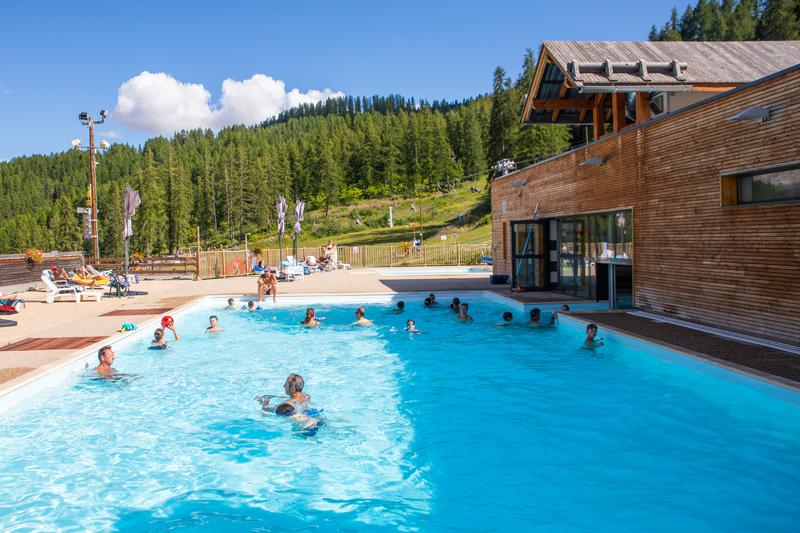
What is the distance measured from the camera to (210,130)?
144 metres

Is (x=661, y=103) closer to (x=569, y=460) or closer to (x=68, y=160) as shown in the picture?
(x=569, y=460)

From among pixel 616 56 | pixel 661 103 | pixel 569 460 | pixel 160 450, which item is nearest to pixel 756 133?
pixel 569 460

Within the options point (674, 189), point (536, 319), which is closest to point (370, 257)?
point (536, 319)

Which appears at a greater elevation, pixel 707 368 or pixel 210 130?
pixel 210 130

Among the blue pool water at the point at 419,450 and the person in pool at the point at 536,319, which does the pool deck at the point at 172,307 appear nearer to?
the blue pool water at the point at 419,450

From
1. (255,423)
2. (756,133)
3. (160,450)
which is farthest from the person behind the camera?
(756,133)

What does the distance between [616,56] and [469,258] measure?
708 inches

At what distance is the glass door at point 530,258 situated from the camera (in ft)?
55.4

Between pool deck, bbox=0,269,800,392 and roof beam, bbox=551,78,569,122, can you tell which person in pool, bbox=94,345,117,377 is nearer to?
pool deck, bbox=0,269,800,392

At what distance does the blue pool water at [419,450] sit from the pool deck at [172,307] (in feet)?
1.27

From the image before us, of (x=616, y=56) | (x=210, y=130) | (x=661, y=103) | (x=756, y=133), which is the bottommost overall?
(x=756, y=133)

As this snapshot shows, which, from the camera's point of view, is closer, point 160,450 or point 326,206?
point 160,450

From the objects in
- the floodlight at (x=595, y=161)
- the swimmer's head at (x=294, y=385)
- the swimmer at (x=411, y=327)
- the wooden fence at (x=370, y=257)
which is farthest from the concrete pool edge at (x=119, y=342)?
the wooden fence at (x=370, y=257)

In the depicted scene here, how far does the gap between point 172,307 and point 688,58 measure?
15079 mm
